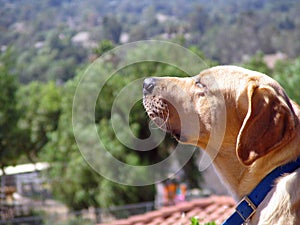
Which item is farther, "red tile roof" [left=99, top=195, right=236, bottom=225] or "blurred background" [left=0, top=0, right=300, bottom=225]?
"blurred background" [left=0, top=0, right=300, bottom=225]

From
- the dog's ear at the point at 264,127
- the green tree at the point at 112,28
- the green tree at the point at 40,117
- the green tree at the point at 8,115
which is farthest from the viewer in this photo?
the green tree at the point at 112,28

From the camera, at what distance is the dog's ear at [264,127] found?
2.09 m

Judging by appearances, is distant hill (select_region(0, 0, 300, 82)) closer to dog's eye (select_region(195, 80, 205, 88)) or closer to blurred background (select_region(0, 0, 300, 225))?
blurred background (select_region(0, 0, 300, 225))

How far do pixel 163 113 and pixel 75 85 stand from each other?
67.6ft

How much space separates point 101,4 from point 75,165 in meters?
58.9

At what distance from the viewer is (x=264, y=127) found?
2.11 m

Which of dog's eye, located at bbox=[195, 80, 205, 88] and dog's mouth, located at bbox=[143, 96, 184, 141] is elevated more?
dog's eye, located at bbox=[195, 80, 205, 88]

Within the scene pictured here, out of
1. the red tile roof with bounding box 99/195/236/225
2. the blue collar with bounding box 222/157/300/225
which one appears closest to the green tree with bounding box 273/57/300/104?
the red tile roof with bounding box 99/195/236/225

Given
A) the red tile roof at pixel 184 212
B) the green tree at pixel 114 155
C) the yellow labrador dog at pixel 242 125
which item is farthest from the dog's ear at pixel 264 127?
the green tree at pixel 114 155

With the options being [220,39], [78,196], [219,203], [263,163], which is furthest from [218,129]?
[220,39]

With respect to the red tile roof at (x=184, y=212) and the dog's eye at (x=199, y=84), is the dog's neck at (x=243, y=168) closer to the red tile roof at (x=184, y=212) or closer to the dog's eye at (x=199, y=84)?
the dog's eye at (x=199, y=84)

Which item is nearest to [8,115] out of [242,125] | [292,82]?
[292,82]

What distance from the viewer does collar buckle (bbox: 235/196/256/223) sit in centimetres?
219

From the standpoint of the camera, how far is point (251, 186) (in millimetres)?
2268
